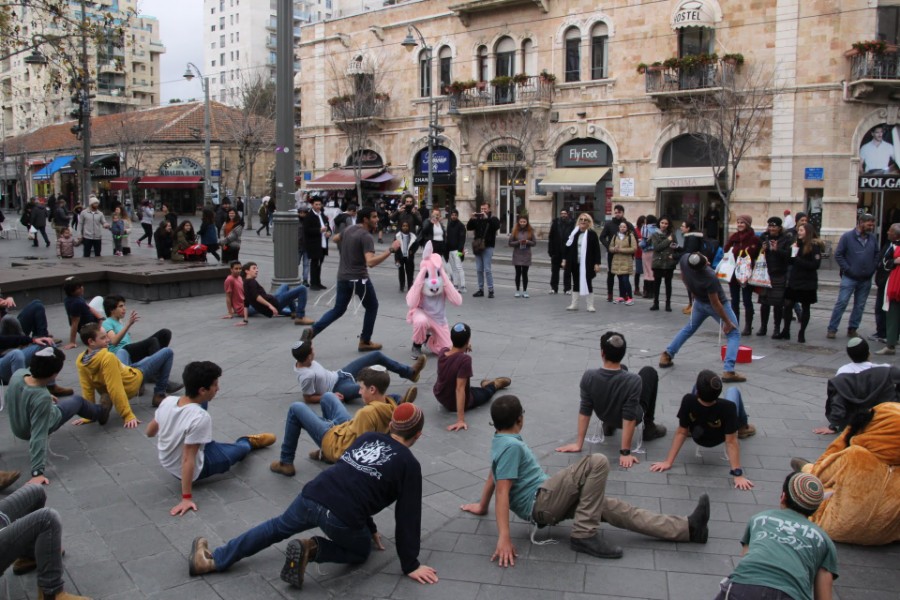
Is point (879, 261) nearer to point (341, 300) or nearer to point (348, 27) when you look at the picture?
point (341, 300)

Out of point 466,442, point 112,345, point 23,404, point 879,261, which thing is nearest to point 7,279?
point 112,345

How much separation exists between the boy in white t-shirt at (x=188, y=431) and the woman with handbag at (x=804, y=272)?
8.38 m

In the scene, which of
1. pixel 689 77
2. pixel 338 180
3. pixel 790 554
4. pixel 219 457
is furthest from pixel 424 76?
pixel 790 554

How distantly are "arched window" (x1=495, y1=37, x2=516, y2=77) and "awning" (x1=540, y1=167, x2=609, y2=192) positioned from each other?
5006mm

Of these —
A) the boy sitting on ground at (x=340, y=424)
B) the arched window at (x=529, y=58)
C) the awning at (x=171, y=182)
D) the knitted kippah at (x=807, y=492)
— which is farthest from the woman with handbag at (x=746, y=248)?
the awning at (x=171, y=182)

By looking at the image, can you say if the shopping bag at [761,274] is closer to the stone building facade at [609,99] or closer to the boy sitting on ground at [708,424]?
the boy sitting on ground at [708,424]

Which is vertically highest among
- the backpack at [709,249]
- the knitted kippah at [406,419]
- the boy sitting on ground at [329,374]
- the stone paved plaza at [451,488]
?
the backpack at [709,249]

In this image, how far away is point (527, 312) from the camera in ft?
43.0

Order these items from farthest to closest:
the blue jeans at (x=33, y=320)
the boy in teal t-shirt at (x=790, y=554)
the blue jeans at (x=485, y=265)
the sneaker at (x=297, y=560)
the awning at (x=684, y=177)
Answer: the awning at (x=684, y=177) → the blue jeans at (x=485, y=265) → the blue jeans at (x=33, y=320) → the sneaker at (x=297, y=560) → the boy in teal t-shirt at (x=790, y=554)

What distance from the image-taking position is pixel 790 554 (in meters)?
3.34

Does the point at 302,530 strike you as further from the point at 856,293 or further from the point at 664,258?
the point at 664,258

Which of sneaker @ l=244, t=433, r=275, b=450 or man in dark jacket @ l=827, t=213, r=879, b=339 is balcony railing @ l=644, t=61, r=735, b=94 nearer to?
man in dark jacket @ l=827, t=213, r=879, b=339

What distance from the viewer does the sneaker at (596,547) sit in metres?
4.48

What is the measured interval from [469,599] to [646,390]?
2.97 m
